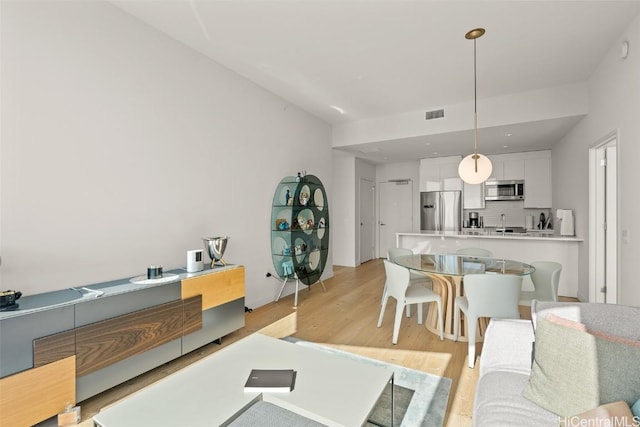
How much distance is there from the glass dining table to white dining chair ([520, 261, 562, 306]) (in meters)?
0.12

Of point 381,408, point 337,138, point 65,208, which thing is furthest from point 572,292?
point 65,208

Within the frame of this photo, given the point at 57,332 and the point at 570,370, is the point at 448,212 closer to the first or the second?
the point at 570,370

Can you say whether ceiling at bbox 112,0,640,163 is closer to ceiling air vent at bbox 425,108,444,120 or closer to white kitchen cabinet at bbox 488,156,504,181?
ceiling air vent at bbox 425,108,444,120

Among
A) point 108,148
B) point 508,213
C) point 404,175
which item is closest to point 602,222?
point 508,213

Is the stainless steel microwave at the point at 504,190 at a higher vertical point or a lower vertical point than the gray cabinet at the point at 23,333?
higher

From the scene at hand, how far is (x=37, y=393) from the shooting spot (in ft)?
5.53

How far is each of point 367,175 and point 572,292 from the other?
444 centimetres

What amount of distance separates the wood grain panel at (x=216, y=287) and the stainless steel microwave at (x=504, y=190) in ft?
18.2

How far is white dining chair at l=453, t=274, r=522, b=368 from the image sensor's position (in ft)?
7.88

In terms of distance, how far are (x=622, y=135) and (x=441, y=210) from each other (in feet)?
12.8

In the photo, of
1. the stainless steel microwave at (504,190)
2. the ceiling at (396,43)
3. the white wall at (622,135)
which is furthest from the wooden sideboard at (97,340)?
the stainless steel microwave at (504,190)

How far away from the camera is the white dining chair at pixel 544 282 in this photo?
284 cm

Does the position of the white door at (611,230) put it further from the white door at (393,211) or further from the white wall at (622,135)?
the white door at (393,211)

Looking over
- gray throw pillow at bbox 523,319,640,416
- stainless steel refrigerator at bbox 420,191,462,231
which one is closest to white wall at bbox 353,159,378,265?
stainless steel refrigerator at bbox 420,191,462,231
